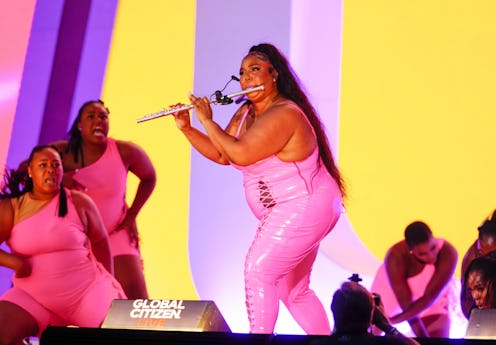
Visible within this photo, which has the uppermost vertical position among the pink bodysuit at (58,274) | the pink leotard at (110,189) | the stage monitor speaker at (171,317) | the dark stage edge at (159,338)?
the pink leotard at (110,189)

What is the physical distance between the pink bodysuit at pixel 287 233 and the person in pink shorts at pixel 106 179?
6.26ft

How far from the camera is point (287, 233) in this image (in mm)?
3920

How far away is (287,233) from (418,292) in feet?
8.06

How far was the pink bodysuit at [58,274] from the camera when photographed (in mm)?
4852

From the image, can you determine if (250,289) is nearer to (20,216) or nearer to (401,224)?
(20,216)

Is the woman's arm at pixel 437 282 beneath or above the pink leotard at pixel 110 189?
beneath

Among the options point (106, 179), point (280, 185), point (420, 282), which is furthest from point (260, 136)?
point (420, 282)

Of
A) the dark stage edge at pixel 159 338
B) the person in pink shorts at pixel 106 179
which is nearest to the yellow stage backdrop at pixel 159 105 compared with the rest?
the person in pink shorts at pixel 106 179

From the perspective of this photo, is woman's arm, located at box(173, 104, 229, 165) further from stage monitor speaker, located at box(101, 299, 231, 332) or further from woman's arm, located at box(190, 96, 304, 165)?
stage monitor speaker, located at box(101, 299, 231, 332)

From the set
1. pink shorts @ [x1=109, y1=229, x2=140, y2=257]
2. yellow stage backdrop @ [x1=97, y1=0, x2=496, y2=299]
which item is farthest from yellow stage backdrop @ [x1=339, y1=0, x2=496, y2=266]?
pink shorts @ [x1=109, y1=229, x2=140, y2=257]

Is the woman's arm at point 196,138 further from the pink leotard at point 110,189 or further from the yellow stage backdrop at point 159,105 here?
the yellow stage backdrop at point 159,105

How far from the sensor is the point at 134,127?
22.7ft

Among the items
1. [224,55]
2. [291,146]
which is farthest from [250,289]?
[224,55]

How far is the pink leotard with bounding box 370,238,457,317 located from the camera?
6098 millimetres
